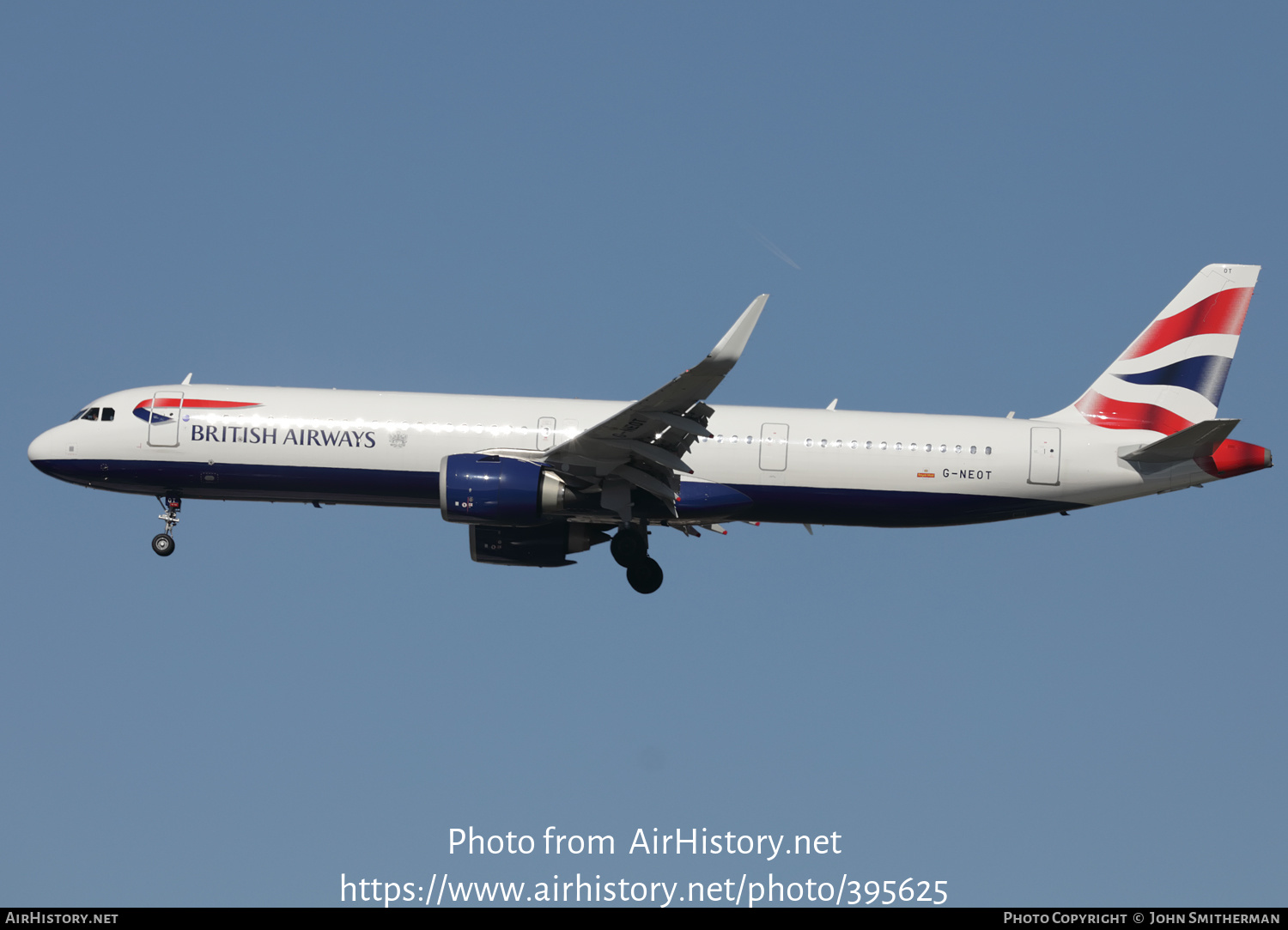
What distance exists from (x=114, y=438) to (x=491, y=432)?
30.9 feet

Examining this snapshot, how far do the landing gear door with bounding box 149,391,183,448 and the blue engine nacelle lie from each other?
725 centimetres

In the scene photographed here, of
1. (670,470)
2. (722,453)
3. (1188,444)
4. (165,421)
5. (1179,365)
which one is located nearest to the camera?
(670,470)

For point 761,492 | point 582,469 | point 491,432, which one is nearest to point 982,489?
point 761,492

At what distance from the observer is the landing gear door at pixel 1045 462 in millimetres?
34719

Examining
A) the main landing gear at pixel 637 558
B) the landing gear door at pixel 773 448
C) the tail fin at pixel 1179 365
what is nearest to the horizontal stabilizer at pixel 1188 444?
the tail fin at pixel 1179 365

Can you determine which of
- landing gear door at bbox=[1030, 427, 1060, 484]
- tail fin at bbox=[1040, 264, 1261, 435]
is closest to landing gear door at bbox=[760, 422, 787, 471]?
landing gear door at bbox=[1030, 427, 1060, 484]

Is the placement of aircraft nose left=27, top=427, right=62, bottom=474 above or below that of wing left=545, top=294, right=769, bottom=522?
above

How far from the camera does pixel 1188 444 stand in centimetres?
3356

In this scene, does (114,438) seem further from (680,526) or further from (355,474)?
(680,526)

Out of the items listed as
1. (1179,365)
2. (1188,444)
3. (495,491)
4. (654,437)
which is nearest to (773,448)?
(654,437)

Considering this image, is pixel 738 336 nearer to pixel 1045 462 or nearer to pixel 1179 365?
pixel 1045 462

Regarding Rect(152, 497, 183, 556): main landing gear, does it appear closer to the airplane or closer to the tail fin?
the airplane

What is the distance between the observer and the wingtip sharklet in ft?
90.6

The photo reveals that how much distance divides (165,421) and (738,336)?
15473 mm
